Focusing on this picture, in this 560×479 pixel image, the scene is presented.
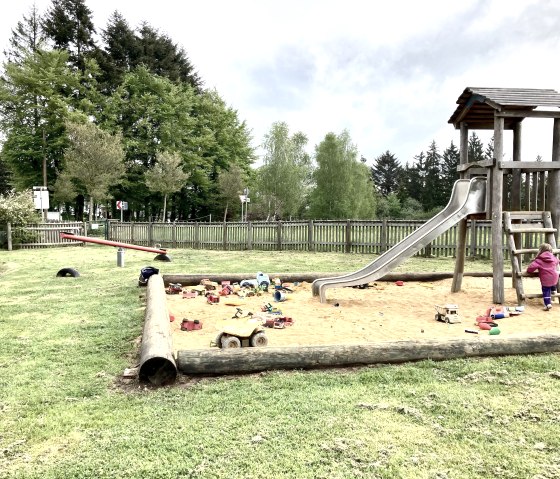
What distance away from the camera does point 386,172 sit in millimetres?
83688

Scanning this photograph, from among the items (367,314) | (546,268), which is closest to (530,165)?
(546,268)

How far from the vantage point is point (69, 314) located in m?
5.77

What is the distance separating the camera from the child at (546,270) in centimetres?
600

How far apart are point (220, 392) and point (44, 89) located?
3323cm

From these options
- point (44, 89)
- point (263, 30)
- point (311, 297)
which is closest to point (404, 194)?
point (44, 89)

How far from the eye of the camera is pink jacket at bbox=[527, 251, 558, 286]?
6.01m

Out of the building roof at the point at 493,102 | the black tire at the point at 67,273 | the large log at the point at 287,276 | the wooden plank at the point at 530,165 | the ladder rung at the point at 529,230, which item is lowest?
the black tire at the point at 67,273

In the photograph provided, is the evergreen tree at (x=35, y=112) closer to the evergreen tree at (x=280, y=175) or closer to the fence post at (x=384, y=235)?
the evergreen tree at (x=280, y=175)

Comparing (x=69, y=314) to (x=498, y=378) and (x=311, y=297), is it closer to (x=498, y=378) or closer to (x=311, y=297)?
(x=311, y=297)

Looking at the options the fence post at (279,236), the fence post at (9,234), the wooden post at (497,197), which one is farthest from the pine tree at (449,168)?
the wooden post at (497,197)

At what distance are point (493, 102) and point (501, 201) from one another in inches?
61.5

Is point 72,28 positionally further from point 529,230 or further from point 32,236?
point 529,230

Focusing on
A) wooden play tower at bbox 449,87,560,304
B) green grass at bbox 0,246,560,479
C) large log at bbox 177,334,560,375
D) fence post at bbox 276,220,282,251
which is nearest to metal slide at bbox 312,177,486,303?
wooden play tower at bbox 449,87,560,304

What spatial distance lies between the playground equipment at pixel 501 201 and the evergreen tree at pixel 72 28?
111 ft
